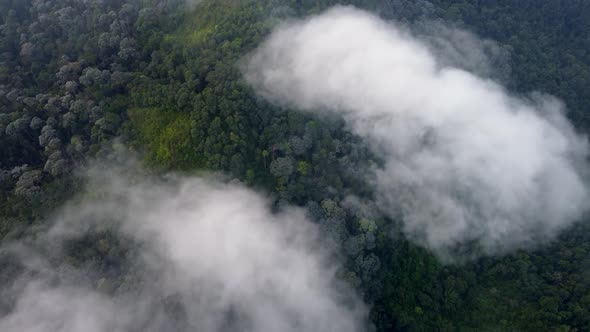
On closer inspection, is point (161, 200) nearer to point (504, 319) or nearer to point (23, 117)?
point (23, 117)

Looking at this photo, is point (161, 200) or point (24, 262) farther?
point (161, 200)

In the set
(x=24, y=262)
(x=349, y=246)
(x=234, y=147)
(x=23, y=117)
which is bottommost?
(x=24, y=262)

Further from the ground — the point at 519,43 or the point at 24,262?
the point at 519,43

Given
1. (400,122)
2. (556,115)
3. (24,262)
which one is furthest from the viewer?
(556,115)

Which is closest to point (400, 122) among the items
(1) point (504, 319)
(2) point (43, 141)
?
(1) point (504, 319)

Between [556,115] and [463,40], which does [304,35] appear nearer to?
[463,40]

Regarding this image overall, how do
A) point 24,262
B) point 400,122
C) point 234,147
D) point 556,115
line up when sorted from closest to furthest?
point 24,262, point 234,147, point 400,122, point 556,115
